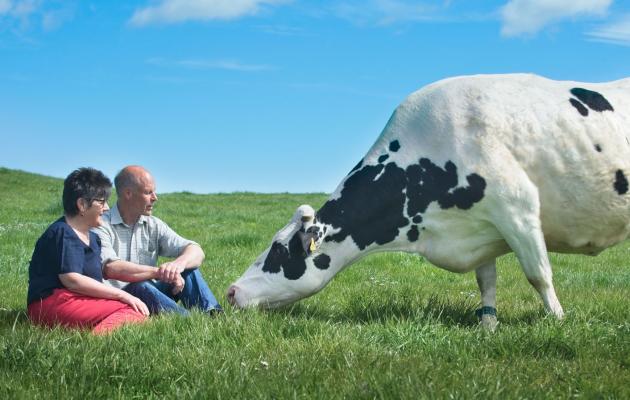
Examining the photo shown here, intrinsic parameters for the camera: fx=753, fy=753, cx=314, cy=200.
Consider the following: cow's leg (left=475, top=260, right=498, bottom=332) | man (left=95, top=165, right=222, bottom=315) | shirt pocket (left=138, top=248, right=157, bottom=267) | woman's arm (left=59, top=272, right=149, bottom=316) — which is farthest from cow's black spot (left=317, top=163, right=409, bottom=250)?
woman's arm (left=59, top=272, right=149, bottom=316)

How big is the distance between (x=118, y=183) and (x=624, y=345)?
4645 millimetres

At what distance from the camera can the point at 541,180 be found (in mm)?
7020

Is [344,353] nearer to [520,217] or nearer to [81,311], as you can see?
[520,217]

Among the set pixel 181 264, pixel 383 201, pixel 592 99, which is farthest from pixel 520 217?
pixel 181 264

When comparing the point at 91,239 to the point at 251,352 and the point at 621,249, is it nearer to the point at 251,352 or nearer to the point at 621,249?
the point at 251,352

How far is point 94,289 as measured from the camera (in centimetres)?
634

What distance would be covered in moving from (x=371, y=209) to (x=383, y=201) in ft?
0.45

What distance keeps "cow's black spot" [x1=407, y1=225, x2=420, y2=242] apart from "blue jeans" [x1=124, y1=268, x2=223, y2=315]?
193 centimetres

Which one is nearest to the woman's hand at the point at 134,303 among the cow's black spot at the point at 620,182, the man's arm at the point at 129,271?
the man's arm at the point at 129,271

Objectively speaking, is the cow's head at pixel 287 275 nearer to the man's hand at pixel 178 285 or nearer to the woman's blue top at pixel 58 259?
the man's hand at pixel 178 285

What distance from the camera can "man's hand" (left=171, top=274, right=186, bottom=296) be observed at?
6.81m

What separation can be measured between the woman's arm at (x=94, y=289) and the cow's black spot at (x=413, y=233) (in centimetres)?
253

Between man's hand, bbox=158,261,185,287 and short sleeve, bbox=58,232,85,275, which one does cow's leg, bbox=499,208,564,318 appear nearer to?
man's hand, bbox=158,261,185,287

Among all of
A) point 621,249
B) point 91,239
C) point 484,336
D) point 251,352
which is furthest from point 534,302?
point 621,249
